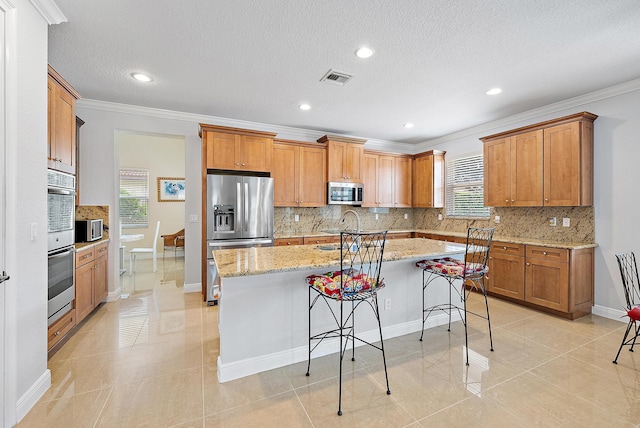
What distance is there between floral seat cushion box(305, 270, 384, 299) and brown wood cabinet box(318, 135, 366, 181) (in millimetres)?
2994

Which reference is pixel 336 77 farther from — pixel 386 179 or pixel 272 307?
pixel 386 179

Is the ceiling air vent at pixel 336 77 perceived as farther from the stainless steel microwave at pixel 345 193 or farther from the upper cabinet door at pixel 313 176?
the stainless steel microwave at pixel 345 193

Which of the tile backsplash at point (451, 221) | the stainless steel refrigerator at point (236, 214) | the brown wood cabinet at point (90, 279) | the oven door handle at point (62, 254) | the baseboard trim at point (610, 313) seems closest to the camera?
the oven door handle at point (62, 254)

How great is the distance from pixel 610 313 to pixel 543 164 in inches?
73.3

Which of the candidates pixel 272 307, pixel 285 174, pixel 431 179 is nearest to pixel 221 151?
pixel 285 174

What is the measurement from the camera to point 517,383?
6.76 feet

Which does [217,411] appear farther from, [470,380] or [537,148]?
[537,148]

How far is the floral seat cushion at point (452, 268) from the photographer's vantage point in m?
2.48

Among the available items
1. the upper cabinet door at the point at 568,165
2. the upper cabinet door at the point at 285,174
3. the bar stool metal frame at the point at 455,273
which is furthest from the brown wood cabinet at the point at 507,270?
the upper cabinet door at the point at 285,174

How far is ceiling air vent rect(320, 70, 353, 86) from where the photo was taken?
2967mm

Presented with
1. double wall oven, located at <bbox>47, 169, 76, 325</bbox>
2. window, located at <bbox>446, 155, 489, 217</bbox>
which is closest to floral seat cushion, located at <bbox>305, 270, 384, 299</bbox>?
double wall oven, located at <bbox>47, 169, 76, 325</bbox>

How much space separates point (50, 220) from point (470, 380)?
349 centimetres

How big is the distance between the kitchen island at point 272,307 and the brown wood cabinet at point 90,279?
1758 mm

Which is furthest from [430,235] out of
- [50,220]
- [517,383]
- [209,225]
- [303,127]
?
[50,220]
